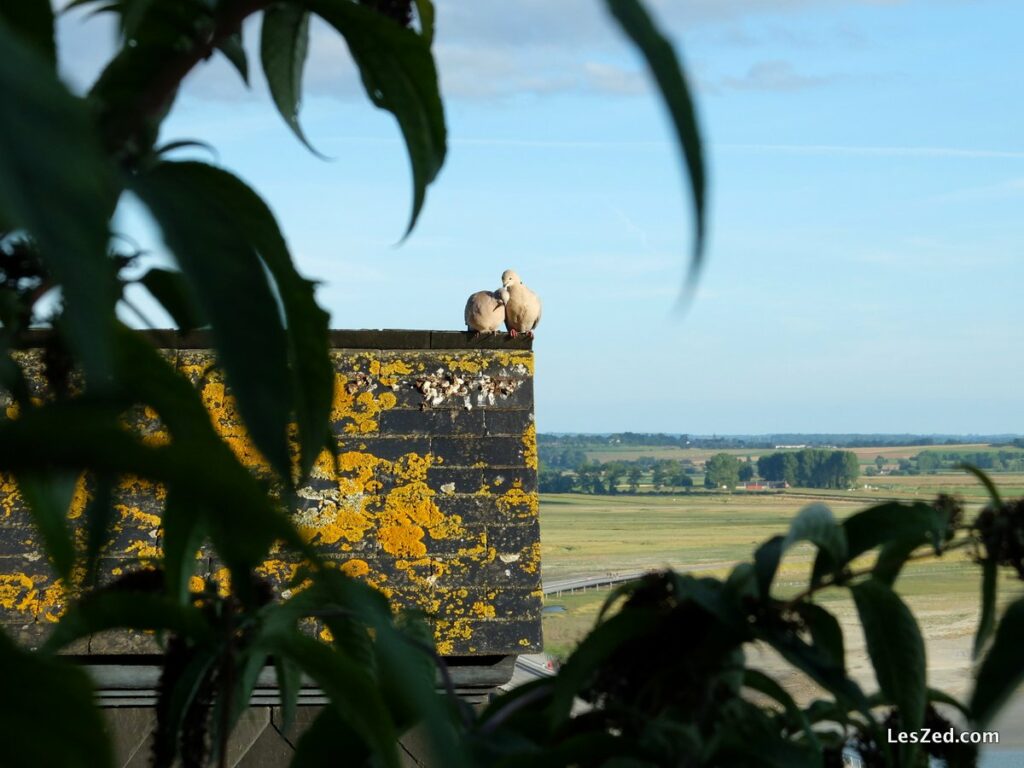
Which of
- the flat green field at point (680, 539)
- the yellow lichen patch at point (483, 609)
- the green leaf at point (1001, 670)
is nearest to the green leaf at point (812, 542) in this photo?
the green leaf at point (1001, 670)

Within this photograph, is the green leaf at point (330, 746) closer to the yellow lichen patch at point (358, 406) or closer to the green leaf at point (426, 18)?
the green leaf at point (426, 18)

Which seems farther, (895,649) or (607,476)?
(607,476)

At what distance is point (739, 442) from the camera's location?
393 ft

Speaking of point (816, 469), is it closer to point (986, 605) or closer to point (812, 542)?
point (986, 605)

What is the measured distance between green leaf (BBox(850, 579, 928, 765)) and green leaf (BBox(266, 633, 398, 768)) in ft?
1.13

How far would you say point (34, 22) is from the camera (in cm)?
56

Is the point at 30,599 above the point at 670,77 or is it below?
below

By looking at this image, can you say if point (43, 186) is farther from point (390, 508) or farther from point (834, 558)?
point (390, 508)

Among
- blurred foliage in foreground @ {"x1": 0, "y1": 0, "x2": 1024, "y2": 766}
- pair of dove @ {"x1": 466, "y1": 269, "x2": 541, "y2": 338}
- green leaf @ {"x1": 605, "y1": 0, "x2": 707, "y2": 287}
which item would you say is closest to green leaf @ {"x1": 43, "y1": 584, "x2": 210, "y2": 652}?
blurred foliage in foreground @ {"x1": 0, "y1": 0, "x2": 1024, "y2": 766}

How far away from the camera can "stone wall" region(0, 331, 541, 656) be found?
4.55 meters

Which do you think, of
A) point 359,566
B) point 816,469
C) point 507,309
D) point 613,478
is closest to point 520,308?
point 507,309

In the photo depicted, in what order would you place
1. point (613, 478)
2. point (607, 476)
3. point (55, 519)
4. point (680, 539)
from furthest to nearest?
point (607, 476) → point (613, 478) → point (680, 539) → point (55, 519)

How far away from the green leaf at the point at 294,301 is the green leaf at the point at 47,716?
250 millimetres

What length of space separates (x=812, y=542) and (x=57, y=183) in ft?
1.89
